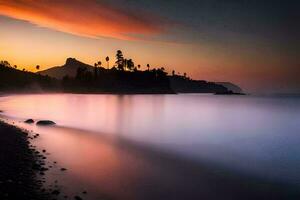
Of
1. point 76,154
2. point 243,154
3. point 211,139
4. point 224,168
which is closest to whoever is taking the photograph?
point 224,168

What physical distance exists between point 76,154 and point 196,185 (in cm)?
1139

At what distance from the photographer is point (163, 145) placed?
112 feet

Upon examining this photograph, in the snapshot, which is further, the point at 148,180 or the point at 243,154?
the point at 243,154

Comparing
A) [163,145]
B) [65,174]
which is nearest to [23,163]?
[65,174]

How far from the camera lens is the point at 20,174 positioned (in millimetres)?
15422

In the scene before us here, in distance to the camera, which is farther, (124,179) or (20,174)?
(124,179)

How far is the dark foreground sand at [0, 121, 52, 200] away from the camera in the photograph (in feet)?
41.7

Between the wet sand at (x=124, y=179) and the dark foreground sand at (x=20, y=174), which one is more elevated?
the dark foreground sand at (x=20, y=174)

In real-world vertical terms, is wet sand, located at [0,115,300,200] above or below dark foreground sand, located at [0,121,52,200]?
below

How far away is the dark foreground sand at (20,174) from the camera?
12.7m

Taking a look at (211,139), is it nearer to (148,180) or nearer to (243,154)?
(243,154)

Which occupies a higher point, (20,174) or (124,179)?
(20,174)

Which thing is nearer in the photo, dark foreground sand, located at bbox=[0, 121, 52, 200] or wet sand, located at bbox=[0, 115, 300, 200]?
dark foreground sand, located at bbox=[0, 121, 52, 200]

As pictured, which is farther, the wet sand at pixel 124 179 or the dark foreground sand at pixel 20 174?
the wet sand at pixel 124 179
